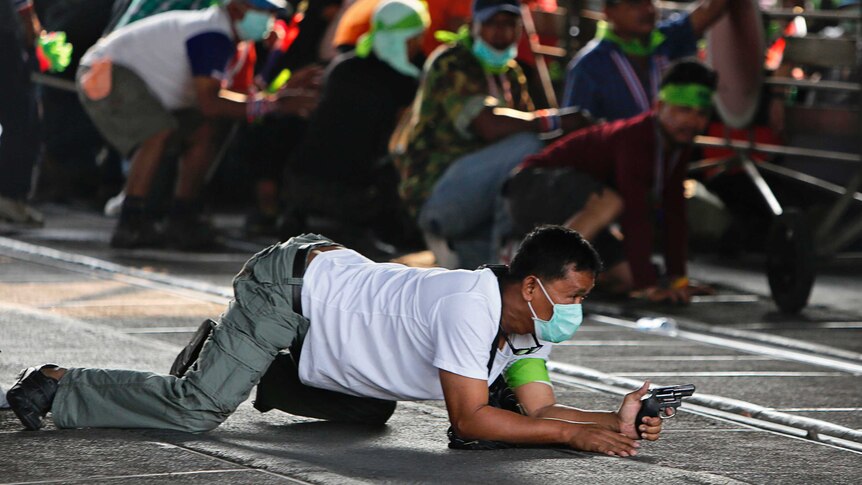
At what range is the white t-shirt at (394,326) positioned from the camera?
4.80 metres

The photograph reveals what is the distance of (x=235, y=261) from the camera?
33.7 feet

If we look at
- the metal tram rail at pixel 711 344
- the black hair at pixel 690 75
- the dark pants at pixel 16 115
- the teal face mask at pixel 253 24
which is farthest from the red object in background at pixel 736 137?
the dark pants at pixel 16 115

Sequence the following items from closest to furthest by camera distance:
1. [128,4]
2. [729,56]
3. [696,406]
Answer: [696,406] → [729,56] → [128,4]

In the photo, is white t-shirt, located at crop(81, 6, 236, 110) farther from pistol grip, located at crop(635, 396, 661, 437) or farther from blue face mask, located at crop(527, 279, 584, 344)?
pistol grip, located at crop(635, 396, 661, 437)

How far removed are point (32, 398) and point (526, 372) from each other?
1498mm

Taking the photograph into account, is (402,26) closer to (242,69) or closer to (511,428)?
(242,69)

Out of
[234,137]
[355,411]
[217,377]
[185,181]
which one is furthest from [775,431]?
[234,137]

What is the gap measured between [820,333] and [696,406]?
2270 mm

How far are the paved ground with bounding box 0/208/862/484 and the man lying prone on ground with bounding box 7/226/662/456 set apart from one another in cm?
9

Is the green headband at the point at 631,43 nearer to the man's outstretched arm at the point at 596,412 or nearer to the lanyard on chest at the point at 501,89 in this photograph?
the lanyard on chest at the point at 501,89

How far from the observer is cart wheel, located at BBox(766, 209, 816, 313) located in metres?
8.86

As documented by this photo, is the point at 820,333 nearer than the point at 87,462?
No

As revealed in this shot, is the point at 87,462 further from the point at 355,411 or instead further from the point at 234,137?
the point at 234,137

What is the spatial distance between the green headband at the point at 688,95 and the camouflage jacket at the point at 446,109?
1107mm
